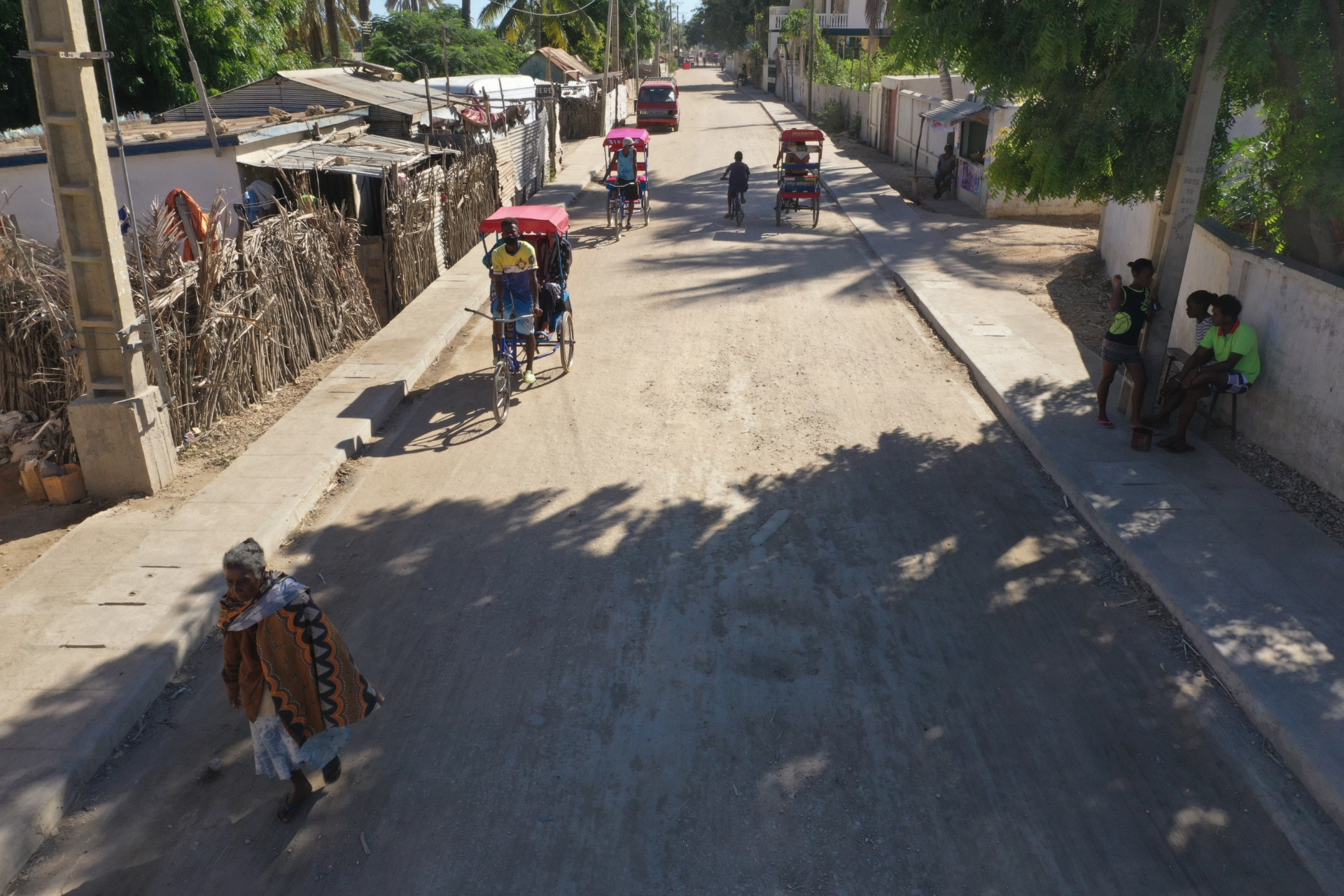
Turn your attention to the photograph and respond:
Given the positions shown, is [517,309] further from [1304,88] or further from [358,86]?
[358,86]

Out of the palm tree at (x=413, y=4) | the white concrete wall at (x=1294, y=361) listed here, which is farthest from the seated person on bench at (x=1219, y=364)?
the palm tree at (x=413, y=4)

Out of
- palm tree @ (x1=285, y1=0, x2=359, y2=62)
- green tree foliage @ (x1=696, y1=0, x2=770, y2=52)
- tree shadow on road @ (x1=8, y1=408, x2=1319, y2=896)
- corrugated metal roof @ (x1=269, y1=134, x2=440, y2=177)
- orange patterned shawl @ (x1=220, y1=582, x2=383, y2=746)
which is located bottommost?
tree shadow on road @ (x1=8, y1=408, x2=1319, y2=896)

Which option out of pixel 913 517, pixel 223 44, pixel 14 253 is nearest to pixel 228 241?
pixel 14 253

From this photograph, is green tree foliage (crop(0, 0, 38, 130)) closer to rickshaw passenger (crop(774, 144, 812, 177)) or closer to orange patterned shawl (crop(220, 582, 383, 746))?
rickshaw passenger (crop(774, 144, 812, 177))

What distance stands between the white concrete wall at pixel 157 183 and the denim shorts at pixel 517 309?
542 cm

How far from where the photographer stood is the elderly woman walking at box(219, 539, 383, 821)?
396 cm

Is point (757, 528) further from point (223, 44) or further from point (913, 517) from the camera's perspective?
point (223, 44)

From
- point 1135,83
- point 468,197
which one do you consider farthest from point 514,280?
point 468,197

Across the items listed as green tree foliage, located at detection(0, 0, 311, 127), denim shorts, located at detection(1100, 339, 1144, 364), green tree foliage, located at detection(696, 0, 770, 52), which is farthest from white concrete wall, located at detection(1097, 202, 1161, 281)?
green tree foliage, located at detection(696, 0, 770, 52)

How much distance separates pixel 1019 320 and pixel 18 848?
448 inches

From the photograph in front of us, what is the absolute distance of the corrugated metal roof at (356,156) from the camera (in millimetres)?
12602

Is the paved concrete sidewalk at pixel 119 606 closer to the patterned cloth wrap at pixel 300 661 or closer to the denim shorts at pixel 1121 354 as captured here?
the patterned cloth wrap at pixel 300 661

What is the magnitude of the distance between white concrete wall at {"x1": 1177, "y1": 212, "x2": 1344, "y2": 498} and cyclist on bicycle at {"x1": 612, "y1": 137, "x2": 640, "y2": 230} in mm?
11847

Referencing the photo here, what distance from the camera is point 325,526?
7.07 metres
